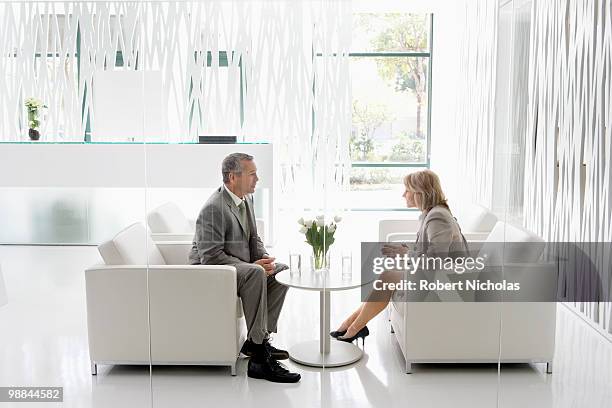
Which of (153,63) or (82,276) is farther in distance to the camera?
(82,276)

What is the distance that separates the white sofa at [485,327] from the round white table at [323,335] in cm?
23

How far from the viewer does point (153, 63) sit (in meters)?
2.61

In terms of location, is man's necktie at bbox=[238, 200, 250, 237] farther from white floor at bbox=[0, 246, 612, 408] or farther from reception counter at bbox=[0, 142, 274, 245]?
white floor at bbox=[0, 246, 612, 408]

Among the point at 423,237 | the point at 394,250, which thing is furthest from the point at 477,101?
the point at 394,250

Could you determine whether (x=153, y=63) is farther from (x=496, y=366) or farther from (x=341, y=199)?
(x=496, y=366)

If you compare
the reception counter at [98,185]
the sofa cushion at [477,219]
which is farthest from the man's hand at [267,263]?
the sofa cushion at [477,219]

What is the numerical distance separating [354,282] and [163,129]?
1068mm

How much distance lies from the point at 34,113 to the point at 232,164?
2.74 ft

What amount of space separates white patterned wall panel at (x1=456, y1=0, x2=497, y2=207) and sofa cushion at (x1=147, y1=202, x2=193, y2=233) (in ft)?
4.07

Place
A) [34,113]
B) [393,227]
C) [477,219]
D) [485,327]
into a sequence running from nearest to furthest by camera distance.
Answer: [34,113], [393,227], [477,219], [485,327]

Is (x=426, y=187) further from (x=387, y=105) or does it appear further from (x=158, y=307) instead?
(x=158, y=307)

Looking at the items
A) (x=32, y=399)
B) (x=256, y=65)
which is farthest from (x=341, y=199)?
(x=32, y=399)

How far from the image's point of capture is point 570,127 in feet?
8.76

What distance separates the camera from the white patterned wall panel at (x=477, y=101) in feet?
8.33
